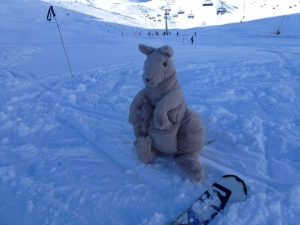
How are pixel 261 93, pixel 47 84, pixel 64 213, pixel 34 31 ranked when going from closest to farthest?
pixel 64 213
pixel 261 93
pixel 47 84
pixel 34 31

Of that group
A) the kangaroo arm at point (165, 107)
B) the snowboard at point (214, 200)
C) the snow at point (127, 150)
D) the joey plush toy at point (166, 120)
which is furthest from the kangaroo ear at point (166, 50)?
the snowboard at point (214, 200)

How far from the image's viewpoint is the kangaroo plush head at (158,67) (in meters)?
2.40

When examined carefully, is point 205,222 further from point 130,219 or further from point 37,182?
point 37,182

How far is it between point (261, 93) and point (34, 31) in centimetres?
2258

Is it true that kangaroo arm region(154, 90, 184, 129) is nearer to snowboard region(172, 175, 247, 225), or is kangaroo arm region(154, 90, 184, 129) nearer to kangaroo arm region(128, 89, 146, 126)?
kangaroo arm region(128, 89, 146, 126)

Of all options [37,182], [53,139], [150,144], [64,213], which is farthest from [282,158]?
[53,139]

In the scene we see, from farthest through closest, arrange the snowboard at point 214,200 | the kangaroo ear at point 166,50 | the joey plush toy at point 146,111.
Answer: the joey plush toy at point 146,111 → the kangaroo ear at point 166,50 → the snowboard at point 214,200

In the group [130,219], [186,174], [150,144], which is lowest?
[130,219]

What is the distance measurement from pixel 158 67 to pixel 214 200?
1.45 metres

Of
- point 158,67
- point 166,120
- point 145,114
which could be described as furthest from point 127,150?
A: point 158,67

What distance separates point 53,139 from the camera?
12.1 feet

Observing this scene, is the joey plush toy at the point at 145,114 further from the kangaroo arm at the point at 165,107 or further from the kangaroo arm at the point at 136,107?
the kangaroo arm at the point at 165,107

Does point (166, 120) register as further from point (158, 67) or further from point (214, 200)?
point (214, 200)

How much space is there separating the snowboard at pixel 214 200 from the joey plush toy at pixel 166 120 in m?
0.22
